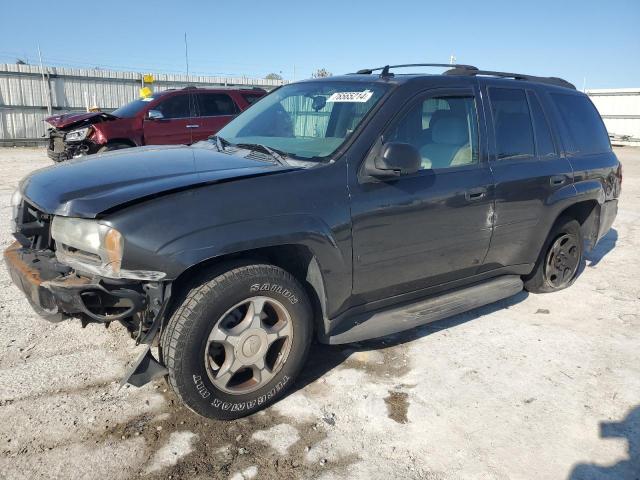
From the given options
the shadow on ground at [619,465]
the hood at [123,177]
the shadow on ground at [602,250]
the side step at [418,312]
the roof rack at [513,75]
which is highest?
the roof rack at [513,75]

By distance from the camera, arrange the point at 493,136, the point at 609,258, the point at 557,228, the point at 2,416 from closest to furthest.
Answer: the point at 2,416 < the point at 493,136 < the point at 557,228 < the point at 609,258

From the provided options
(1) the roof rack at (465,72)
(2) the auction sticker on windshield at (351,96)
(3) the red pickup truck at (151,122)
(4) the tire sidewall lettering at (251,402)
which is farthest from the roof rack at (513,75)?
(3) the red pickup truck at (151,122)

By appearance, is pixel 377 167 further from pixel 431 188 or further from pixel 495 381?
pixel 495 381

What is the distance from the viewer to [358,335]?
312 centimetres

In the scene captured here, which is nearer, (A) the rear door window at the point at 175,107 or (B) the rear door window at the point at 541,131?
(B) the rear door window at the point at 541,131

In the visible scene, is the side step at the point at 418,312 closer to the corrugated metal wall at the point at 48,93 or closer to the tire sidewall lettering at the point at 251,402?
the tire sidewall lettering at the point at 251,402

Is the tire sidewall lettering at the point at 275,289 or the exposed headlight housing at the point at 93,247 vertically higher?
the exposed headlight housing at the point at 93,247

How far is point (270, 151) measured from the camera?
3.22m

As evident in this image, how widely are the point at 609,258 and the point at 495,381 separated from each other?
3.73m

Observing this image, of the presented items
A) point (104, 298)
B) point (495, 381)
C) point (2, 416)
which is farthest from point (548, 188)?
point (2, 416)

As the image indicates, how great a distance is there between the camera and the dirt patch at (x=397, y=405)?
2.87 meters

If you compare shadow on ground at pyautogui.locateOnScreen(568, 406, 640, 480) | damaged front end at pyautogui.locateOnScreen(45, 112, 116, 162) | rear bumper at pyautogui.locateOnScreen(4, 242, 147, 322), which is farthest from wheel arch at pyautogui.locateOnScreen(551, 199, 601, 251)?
damaged front end at pyautogui.locateOnScreen(45, 112, 116, 162)

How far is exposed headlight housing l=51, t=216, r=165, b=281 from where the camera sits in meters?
2.34

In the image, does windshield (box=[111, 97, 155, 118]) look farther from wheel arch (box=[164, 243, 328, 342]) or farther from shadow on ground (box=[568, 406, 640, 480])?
shadow on ground (box=[568, 406, 640, 480])
